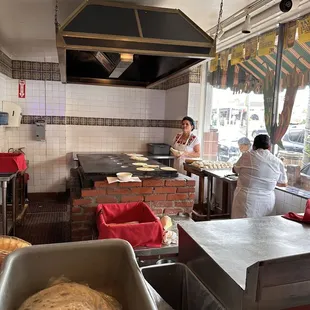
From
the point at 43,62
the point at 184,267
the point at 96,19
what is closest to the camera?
the point at 184,267

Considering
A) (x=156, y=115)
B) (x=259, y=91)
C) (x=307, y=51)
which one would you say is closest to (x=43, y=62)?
(x=156, y=115)

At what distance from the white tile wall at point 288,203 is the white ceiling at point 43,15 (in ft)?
6.96

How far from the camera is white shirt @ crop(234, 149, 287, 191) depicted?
10.2ft

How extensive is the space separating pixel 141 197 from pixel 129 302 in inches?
81.6

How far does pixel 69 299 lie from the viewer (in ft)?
2.69

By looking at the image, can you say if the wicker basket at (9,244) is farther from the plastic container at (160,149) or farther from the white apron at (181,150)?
the plastic container at (160,149)

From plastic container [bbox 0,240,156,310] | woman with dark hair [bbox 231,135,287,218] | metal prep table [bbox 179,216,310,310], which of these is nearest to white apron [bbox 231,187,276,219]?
woman with dark hair [bbox 231,135,287,218]

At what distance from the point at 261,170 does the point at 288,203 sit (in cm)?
66

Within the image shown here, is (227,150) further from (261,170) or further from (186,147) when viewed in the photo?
(261,170)

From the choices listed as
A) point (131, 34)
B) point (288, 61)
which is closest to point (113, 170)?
point (131, 34)

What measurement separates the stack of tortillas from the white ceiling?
8.80 feet

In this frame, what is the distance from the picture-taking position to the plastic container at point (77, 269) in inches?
34.5

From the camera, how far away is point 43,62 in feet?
18.1

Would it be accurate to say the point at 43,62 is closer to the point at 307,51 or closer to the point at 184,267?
the point at 307,51
